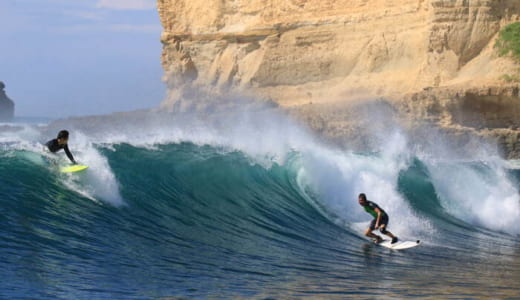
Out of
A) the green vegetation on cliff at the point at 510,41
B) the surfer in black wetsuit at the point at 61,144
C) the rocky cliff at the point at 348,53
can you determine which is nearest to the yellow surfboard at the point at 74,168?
the surfer in black wetsuit at the point at 61,144

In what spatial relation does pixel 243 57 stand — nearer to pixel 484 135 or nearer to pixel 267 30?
pixel 267 30

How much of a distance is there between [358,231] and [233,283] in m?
4.34

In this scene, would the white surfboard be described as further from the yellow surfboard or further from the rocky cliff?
the rocky cliff

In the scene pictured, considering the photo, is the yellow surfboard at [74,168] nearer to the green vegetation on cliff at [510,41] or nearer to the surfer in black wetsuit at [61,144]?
the surfer in black wetsuit at [61,144]

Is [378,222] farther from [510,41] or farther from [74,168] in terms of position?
[510,41]

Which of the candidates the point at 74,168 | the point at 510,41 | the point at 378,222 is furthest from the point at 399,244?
the point at 510,41

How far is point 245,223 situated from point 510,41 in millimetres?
18628

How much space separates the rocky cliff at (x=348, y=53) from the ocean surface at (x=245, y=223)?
883cm

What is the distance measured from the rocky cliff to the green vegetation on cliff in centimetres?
33

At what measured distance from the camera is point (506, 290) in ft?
25.8

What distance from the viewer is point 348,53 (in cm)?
3403

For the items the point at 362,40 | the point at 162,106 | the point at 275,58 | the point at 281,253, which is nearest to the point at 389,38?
the point at 362,40

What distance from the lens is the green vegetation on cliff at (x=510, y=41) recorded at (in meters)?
26.7

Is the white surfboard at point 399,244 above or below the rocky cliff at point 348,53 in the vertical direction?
below
